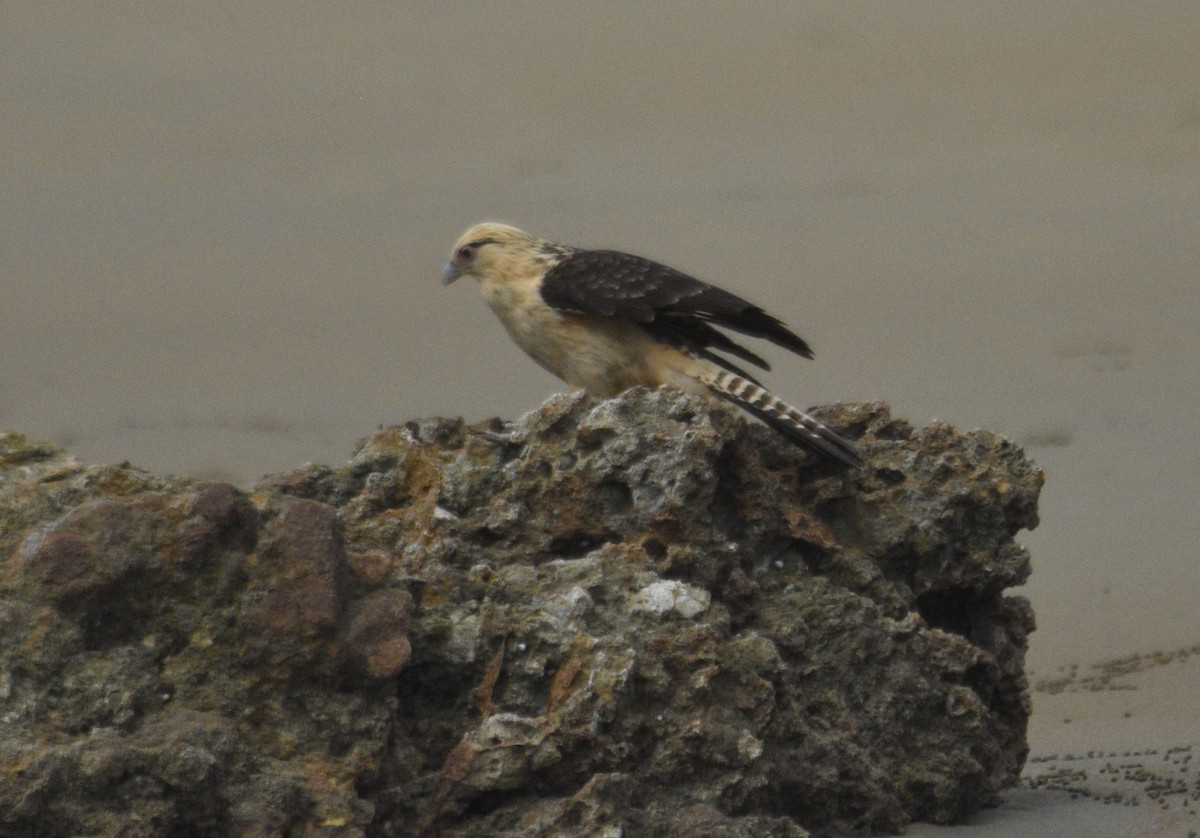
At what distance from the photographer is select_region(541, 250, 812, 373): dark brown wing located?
29.8 ft

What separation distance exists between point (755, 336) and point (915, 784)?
252cm

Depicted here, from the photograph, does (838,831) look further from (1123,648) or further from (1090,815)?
(1123,648)

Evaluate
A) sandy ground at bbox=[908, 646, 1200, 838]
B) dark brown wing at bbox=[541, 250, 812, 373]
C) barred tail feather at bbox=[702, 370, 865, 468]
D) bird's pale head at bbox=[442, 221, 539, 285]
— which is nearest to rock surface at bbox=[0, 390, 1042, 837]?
barred tail feather at bbox=[702, 370, 865, 468]

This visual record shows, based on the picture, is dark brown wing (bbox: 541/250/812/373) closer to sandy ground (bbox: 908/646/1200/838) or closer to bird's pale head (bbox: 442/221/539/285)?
bird's pale head (bbox: 442/221/539/285)

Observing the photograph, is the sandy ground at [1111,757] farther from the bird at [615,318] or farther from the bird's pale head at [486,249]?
the bird's pale head at [486,249]

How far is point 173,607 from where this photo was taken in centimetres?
582

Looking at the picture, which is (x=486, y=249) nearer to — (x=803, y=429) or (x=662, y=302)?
(x=662, y=302)

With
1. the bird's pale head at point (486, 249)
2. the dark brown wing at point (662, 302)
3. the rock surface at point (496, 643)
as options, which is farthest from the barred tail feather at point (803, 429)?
the bird's pale head at point (486, 249)

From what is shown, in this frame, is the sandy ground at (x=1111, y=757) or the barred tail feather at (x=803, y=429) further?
the barred tail feather at (x=803, y=429)

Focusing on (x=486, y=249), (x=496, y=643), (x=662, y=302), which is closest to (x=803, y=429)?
(x=662, y=302)

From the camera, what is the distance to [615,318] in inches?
377

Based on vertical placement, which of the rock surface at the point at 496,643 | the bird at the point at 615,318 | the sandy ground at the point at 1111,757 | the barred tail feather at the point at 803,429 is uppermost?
the bird at the point at 615,318

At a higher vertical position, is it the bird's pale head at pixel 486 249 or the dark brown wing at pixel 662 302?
the bird's pale head at pixel 486 249

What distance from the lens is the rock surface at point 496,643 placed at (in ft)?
18.3
